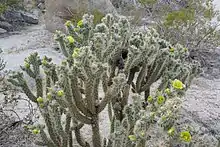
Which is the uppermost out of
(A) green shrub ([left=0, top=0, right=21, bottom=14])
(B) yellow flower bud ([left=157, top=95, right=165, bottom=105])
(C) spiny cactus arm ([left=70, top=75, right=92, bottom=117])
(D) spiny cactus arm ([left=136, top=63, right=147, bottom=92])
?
(B) yellow flower bud ([left=157, top=95, right=165, bottom=105])

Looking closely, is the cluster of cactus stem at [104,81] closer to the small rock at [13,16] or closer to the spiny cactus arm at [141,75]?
the spiny cactus arm at [141,75]

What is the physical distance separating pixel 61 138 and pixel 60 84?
0.72m

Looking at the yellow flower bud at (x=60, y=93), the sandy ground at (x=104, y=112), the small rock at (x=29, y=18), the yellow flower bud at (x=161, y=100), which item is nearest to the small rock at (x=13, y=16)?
the small rock at (x=29, y=18)

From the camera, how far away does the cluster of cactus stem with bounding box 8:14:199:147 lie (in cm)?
326

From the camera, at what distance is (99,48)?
3.70 metres

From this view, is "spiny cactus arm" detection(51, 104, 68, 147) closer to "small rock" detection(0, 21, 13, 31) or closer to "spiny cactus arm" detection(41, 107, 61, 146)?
"spiny cactus arm" detection(41, 107, 61, 146)

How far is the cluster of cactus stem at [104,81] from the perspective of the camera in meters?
3.26

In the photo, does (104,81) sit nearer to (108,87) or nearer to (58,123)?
(108,87)

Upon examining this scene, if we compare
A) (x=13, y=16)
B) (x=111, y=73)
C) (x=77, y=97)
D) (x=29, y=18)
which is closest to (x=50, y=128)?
(x=77, y=97)

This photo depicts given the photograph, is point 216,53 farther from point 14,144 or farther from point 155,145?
point 14,144

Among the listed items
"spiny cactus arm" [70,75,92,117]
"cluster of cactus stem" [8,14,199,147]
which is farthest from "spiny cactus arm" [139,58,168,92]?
"spiny cactus arm" [70,75,92,117]

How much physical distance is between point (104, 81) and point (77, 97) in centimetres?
50

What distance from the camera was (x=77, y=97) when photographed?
11.5ft

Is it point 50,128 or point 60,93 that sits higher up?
point 60,93
